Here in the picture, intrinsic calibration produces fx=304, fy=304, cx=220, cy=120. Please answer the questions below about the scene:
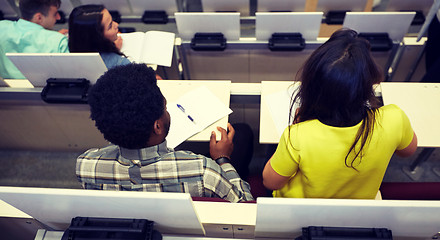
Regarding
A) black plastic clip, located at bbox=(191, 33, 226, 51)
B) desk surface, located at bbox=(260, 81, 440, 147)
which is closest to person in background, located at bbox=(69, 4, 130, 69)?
black plastic clip, located at bbox=(191, 33, 226, 51)

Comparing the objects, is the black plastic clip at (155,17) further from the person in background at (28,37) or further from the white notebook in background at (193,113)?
the white notebook in background at (193,113)

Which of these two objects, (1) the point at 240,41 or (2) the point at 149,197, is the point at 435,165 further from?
(2) the point at 149,197

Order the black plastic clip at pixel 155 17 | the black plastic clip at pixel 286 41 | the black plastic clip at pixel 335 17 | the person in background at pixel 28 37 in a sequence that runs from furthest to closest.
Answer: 1. the black plastic clip at pixel 155 17
2. the black plastic clip at pixel 335 17
3. the black plastic clip at pixel 286 41
4. the person in background at pixel 28 37

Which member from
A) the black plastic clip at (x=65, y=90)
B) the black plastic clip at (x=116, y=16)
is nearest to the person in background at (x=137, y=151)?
the black plastic clip at (x=65, y=90)

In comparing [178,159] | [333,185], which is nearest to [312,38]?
[333,185]

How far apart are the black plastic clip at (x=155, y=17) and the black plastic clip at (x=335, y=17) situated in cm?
137

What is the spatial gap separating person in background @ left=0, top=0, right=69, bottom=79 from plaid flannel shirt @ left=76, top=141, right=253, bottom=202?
1.14m

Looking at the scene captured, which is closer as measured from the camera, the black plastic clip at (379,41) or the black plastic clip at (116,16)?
the black plastic clip at (379,41)

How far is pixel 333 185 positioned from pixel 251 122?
2.97ft

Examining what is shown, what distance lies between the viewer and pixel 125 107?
905mm

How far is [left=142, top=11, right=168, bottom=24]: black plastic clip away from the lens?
2.65 meters

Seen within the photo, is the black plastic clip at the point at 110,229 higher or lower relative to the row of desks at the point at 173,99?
higher

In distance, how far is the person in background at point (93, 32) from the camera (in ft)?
5.75

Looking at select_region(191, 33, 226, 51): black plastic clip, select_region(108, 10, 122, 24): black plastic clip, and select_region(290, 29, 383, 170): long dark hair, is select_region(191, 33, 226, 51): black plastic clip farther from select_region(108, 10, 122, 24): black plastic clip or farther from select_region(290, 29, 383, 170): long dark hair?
select_region(290, 29, 383, 170): long dark hair
